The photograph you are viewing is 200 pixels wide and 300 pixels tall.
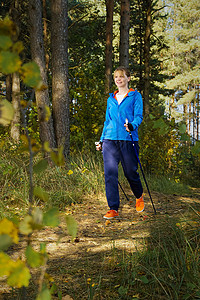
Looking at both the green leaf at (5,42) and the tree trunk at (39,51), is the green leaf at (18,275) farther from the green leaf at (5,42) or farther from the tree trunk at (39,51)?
the tree trunk at (39,51)

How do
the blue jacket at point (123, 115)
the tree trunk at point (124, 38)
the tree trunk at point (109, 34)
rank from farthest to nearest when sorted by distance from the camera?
the tree trunk at point (109, 34)
the tree trunk at point (124, 38)
the blue jacket at point (123, 115)

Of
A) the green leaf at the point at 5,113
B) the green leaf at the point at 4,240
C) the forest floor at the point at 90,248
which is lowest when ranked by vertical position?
the forest floor at the point at 90,248

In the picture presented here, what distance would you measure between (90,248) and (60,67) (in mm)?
4497

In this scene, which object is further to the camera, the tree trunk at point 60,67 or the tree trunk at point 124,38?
the tree trunk at point 124,38

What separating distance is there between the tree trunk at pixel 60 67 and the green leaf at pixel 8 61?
5.31 m

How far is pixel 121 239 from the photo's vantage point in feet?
9.77

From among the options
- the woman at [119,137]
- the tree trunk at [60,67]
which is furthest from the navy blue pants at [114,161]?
the tree trunk at [60,67]

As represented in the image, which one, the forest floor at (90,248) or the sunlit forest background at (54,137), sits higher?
the sunlit forest background at (54,137)

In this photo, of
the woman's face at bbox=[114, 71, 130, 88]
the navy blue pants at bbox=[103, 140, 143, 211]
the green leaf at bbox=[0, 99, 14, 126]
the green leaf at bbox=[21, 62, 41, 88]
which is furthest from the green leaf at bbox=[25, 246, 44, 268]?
the woman's face at bbox=[114, 71, 130, 88]

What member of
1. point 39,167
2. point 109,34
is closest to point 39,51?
point 39,167

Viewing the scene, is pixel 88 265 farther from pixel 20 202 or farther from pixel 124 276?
pixel 20 202

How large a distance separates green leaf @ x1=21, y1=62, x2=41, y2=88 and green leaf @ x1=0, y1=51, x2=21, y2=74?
45 mm

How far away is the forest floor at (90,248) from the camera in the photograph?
1.94 metres

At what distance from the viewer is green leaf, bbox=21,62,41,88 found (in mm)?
1040
